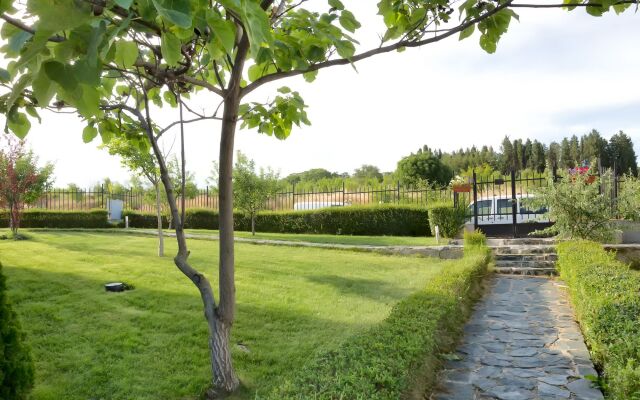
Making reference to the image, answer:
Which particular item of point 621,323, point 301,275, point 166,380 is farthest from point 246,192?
point 621,323

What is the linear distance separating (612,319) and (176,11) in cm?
442

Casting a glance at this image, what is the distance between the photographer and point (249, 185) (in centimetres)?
1636

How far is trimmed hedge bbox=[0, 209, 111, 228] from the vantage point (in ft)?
66.1

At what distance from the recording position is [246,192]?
16.4 metres

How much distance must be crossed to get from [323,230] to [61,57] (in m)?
17.0

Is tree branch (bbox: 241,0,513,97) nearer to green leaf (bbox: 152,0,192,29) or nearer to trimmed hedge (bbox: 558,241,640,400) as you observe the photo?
green leaf (bbox: 152,0,192,29)

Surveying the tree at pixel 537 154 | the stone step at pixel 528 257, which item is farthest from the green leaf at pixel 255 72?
the tree at pixel 537 154

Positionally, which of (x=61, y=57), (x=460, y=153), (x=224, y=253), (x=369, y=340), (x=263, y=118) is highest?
(x=460, y=153)

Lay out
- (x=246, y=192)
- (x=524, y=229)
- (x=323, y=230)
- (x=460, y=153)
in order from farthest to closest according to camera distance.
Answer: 1. (x=460, y=153)
2. (x=323, y=230)
3. (x=246, y=192)
4. (x=524, y=229)

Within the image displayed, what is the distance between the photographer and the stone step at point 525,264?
10352mm

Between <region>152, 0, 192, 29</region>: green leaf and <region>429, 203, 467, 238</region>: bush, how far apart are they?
1380 cm

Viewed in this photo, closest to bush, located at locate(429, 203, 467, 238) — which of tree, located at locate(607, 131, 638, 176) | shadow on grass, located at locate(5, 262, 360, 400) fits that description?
shadow on grass, located at locate(5, 262, 360, 400)

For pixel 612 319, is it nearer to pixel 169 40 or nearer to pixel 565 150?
pixel 169 40

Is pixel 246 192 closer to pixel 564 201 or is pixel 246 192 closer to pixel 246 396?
pixel 564 201
